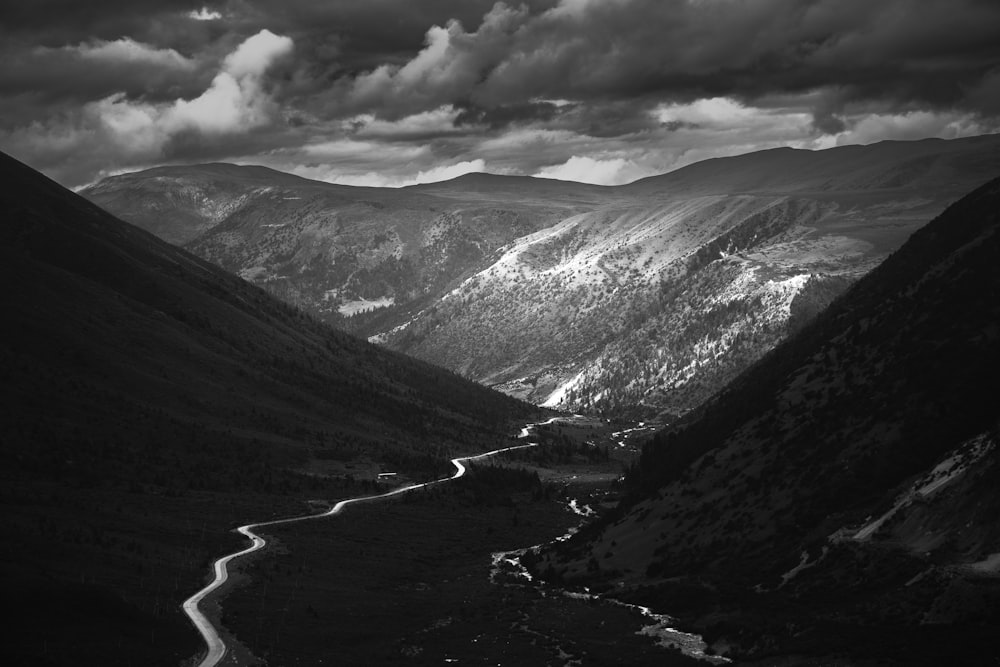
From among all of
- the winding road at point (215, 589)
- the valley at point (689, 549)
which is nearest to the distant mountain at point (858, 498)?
the valley at point (689, 549)

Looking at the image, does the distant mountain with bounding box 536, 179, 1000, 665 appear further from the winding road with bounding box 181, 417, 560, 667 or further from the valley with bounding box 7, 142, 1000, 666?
the winding road with bounding box 181, 417, 560, 667

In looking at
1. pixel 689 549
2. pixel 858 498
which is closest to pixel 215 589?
pixel 689 549

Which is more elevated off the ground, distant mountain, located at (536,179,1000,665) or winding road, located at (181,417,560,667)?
distant mountain, located at (536,179,1000,665)

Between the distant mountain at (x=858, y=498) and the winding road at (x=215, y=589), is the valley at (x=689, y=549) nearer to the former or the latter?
the distant mountain at (x=858, y=498)

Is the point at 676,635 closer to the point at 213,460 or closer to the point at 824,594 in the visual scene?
the point at 824,594

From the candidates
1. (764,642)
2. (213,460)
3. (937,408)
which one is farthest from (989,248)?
(213,460)

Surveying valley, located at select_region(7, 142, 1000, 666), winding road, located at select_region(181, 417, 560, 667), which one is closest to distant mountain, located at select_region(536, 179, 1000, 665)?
valley, located at select_region(7, 142, 1000, 666)

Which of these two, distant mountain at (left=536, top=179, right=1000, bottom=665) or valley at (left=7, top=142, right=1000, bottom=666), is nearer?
distant mountain at (left=536, top=179, right=1000, bottom=665)

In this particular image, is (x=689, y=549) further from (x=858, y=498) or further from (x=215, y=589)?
(x=215, y=589)
